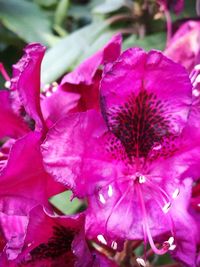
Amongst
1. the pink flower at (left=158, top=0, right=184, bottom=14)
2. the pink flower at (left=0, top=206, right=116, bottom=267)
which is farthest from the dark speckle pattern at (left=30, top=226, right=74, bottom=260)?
the pink flower at (left=158, top=0, right=184, bottom=14)

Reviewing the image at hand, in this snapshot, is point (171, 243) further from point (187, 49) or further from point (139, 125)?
point (187, 49)

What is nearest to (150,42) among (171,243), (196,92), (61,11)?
(61,11)

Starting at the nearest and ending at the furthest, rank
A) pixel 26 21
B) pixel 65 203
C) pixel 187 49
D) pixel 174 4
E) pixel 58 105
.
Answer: pixel 58 105
pixel 187 49
pixel 65 203
pixel 174 4
pixel 26 21

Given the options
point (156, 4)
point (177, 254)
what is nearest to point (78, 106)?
point (177, 254)

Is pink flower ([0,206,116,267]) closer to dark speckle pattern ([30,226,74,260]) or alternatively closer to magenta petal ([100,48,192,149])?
dark speckle pattern ([30,226,74,260])

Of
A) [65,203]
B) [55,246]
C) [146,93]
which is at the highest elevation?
[146,93]

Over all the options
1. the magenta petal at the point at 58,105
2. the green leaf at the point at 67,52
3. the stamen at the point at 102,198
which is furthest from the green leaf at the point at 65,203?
the stamen at the point at 102,198
